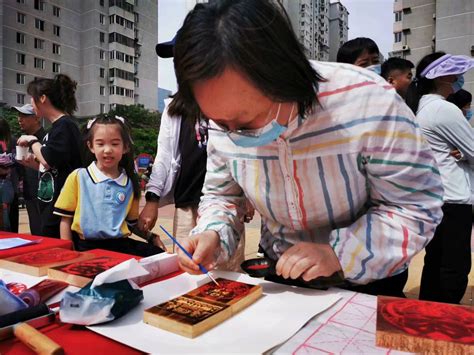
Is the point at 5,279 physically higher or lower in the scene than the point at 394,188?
lower

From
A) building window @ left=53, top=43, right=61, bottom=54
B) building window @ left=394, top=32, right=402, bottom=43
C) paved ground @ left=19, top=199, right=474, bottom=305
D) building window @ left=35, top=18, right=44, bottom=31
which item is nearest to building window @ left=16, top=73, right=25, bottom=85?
building window @ left=53, top=43, right=61, bottom=54

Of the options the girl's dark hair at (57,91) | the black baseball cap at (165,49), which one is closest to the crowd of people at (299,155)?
the black baseball cap at (165,49)

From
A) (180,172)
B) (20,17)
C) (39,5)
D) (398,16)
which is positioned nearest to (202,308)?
(180,172)

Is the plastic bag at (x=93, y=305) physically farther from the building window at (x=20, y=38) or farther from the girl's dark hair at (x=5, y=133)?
the building window at (x=20, y=38)

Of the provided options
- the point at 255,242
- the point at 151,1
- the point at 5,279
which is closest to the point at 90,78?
the point at 151,1

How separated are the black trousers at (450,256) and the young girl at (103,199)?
1.61m

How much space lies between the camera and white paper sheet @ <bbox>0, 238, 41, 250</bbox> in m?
1.42

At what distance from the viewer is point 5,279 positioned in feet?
3.53

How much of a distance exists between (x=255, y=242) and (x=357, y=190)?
3630 mm

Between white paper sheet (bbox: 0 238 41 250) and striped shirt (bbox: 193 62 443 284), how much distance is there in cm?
96

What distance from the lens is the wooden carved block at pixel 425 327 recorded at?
2.09ft

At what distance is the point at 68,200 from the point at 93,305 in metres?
1.27

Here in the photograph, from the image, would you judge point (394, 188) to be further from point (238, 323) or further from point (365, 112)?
point (238, 323)

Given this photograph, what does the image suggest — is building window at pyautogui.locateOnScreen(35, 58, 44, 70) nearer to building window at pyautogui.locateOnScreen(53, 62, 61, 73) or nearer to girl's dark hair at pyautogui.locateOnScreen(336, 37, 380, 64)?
building window at pyautogui.locateOnScreen(53, 62, 61, 73)
